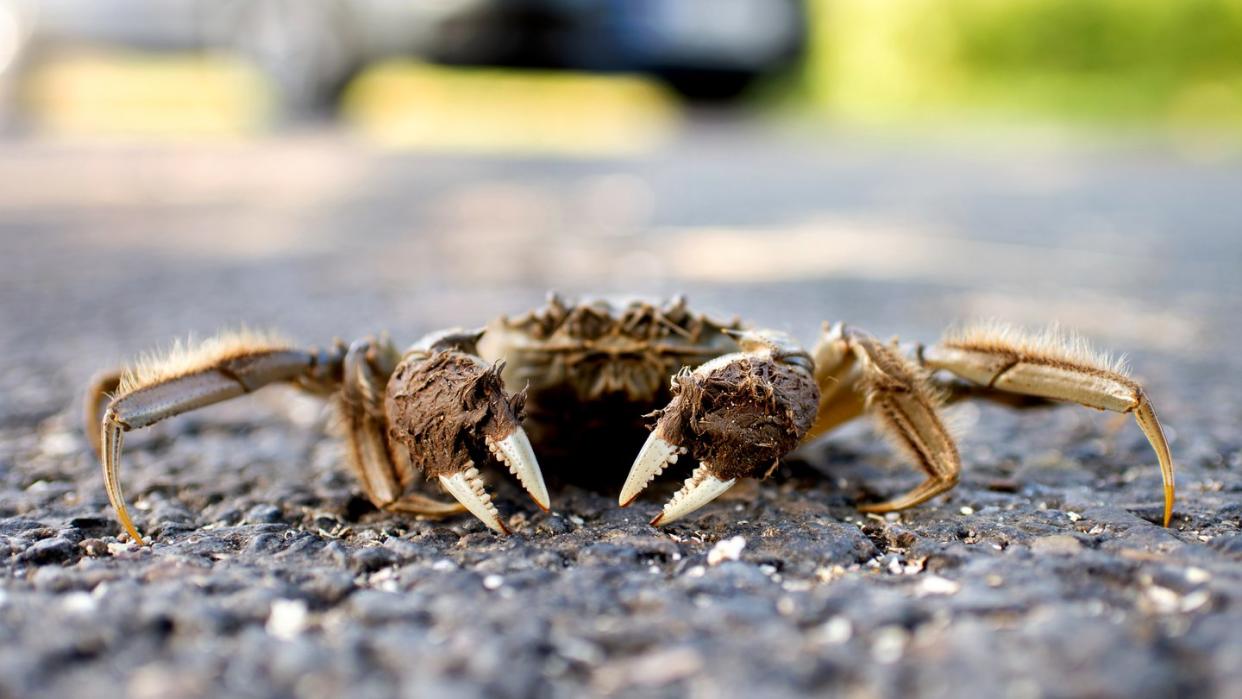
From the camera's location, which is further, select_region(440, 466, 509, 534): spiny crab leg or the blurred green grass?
the blurred green grass

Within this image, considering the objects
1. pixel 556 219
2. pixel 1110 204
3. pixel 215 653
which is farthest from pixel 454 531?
pixel 1110 204

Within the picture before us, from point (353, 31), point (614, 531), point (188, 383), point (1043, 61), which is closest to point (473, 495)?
point (614, 531)

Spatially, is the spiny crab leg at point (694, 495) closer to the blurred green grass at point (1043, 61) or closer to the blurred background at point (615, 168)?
the blurred background at point (615, 168)

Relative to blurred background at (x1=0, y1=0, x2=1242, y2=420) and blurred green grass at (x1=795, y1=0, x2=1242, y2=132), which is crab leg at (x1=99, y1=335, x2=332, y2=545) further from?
blurred green grass at (x1=795, y1=0, x2=1242, y2=132)

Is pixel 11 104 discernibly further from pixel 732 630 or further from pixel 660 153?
pixel 732 630

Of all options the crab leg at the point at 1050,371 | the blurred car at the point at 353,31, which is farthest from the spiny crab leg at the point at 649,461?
the blurred car at the point at 353,31

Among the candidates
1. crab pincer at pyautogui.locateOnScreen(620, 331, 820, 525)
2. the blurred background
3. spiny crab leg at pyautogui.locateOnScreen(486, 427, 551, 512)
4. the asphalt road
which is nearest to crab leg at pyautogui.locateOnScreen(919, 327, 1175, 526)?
the asphalt road
